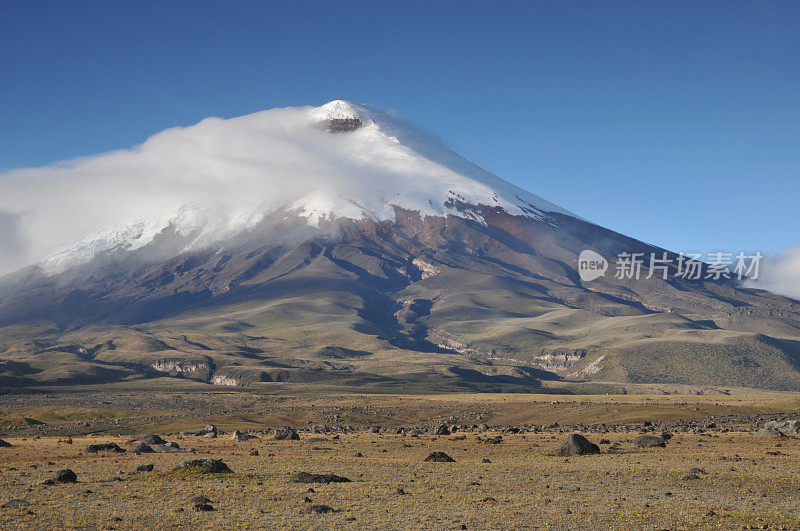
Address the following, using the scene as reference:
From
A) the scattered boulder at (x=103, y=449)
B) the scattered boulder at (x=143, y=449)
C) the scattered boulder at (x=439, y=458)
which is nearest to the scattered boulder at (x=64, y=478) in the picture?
the scattered boulder at (x=143, y=449)

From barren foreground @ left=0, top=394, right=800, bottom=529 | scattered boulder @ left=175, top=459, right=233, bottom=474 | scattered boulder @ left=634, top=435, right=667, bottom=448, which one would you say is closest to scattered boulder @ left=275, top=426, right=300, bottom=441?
barren foreground @ left=0, top=394, right=800, bottom=529

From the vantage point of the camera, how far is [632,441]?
6162cm

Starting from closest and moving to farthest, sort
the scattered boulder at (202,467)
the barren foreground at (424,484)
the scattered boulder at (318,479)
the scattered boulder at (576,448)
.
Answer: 1. the barren foreground at (424,484)
2. the scattered boulder at (318,479)
3. the scattered boulder at (202,467)
4. the scattered boulder at (576,448)

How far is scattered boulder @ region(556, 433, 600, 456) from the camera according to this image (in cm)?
5225

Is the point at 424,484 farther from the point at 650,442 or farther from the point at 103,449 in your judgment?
the point at 103,449

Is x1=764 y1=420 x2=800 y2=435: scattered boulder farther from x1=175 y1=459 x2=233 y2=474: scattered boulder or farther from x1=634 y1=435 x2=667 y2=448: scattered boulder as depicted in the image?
x1=175 y1=459 x2=233 y2=474: scattered boulder

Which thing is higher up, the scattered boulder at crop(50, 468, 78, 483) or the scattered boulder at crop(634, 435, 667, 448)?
the scattered boulder at crop(634, 435, 667, 448)

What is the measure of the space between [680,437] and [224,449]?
132 ft

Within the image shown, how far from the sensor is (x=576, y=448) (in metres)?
52.4

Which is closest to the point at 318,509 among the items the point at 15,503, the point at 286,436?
the point at 15,503

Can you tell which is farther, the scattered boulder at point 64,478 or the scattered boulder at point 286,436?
the scattered boulder at point 286,436

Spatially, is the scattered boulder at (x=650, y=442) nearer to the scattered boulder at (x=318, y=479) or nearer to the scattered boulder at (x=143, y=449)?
the scattered boulder at (x=318, y=479)

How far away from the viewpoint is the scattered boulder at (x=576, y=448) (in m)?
52.2

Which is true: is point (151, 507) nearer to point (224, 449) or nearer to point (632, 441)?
point (224, 449)
